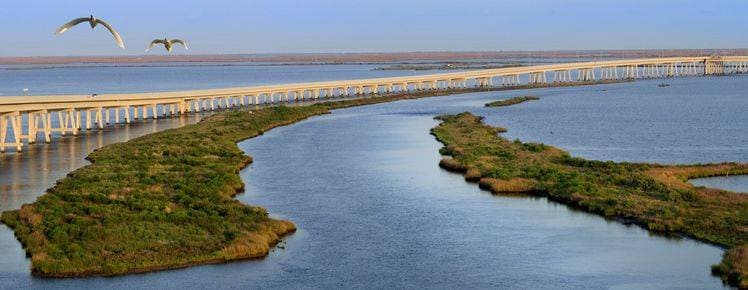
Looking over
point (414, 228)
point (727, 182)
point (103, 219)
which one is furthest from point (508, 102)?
point (103, 219)

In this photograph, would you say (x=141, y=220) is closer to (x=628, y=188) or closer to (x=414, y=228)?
(x=414, y=228)

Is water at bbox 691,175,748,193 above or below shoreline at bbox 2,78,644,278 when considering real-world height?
below

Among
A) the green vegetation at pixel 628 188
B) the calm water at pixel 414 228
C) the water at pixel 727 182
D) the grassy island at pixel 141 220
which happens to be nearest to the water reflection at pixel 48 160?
the calm water at pixel 414 228

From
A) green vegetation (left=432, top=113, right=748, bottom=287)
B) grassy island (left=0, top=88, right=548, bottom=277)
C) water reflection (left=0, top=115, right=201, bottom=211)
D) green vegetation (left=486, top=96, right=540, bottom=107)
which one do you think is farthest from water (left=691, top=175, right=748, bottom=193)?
green vegetation (left=486, top=96, right=540, bottom=107)

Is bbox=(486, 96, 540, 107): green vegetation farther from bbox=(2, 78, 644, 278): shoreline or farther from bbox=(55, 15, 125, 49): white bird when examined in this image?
bbox=(55, 15, 125, 49): white bird

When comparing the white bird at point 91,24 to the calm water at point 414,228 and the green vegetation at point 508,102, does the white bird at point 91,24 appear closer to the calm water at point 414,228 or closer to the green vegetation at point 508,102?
the calm water at point 414,228

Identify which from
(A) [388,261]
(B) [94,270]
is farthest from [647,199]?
(B) [94,270]
